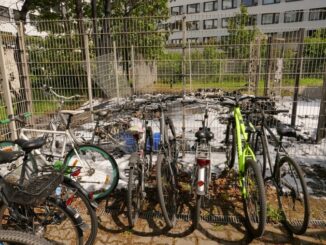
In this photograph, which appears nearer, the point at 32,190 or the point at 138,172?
the point at 32,190

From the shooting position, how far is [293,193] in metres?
3.21

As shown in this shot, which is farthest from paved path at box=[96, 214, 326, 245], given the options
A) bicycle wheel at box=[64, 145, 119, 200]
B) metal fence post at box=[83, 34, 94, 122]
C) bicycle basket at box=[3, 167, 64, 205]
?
metal fence post at box=[83, 34, 94, 122]

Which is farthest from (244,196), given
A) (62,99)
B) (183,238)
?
(62,99)

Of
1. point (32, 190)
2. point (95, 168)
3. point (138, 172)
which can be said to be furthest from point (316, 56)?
point (32, 190)

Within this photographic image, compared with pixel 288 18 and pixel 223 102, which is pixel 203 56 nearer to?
pixel 223 102

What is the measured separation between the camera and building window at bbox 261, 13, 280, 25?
3316 cm

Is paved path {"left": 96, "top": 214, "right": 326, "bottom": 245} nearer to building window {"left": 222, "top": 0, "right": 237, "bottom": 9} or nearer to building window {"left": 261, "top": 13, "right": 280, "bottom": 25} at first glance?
building window {"left": 261, "top": 13, "right": 280, "bottom": 25}

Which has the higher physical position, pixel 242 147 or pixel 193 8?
pixel 193 8

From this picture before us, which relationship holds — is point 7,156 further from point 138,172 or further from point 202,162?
point 202,162

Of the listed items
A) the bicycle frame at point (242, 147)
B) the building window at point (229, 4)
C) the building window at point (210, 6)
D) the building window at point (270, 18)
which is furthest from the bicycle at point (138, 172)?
the building window at point (210, 6)

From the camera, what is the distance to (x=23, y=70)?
17.6 ft

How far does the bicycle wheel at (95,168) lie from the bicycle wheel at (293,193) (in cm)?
219

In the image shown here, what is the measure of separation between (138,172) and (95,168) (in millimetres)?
1124

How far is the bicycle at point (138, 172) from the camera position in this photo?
3203mm
